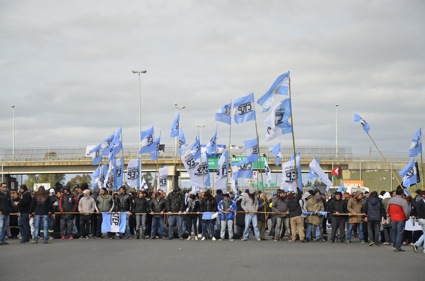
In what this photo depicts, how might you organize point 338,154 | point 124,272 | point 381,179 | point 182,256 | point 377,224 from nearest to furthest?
point 124,272, point 182,256, point 377,224, point 338,154, point 381,179

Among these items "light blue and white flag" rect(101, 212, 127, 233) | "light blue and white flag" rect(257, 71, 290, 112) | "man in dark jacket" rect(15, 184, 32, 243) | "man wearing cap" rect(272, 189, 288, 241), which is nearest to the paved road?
"man in dark jacket" rect(15, 184, 32, 243)

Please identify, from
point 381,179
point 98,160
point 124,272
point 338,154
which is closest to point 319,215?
point 124,272

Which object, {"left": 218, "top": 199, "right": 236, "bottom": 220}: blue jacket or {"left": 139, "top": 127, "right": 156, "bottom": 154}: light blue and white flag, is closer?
{"left": 218, "top": 199, "right": 236, "bottom": 220}: blue jacket

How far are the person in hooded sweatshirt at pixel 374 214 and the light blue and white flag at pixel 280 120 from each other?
18.1 feet

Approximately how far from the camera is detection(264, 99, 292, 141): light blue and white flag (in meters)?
28.5

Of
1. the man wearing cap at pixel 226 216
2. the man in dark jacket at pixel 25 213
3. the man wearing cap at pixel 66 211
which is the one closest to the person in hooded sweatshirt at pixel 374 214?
the man wearing cap at pixel 226 216

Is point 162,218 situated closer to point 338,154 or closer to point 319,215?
point 319,215

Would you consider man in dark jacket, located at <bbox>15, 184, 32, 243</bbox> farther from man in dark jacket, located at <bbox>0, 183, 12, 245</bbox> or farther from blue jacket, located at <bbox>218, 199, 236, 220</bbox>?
blue jacket, located at <bbox>218, 199, 236, 220</bbox>

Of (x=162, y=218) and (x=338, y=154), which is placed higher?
(x=338, y=154)

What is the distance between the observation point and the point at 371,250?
844 inches

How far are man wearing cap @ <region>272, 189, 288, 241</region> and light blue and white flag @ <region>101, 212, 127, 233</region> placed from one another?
5459mm

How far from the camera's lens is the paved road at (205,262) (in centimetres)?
1430

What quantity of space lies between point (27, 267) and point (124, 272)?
8.29 feet

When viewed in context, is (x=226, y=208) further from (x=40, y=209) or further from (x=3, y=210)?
(x=3, y=210)
